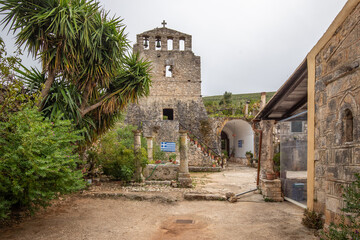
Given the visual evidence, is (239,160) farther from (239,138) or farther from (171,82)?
(171,82)

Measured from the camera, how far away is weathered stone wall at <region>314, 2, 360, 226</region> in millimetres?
3223

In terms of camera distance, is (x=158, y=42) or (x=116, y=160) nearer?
(x=116, y=160)

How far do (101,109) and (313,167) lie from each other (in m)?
5.93

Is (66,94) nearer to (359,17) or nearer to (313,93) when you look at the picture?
(313,93)

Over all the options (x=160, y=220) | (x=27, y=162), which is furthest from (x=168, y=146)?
(x=27, y=162)

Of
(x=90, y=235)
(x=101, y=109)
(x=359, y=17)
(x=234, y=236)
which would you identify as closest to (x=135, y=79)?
(x=101, y=109)

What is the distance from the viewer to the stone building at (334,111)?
10.7 ft

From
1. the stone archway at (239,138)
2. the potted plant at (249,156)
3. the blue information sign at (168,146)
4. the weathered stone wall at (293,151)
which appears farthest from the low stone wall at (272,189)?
the stone archway at (239,138)

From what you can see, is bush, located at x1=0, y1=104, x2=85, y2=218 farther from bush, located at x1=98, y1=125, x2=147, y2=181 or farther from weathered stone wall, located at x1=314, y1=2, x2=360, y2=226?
bush, located at x1=98, y1=125, x2=147, y2=181

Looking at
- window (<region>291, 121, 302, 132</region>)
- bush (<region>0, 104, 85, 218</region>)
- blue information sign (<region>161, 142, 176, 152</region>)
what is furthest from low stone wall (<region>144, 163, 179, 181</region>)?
bush (<region>0, 104, 85, 218</region>)

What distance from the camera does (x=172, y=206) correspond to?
6.64 meters

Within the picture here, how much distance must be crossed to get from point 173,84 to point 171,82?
0.24 meters

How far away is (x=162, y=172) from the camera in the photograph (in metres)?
10.1

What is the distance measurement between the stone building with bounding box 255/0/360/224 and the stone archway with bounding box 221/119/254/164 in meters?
14.7
